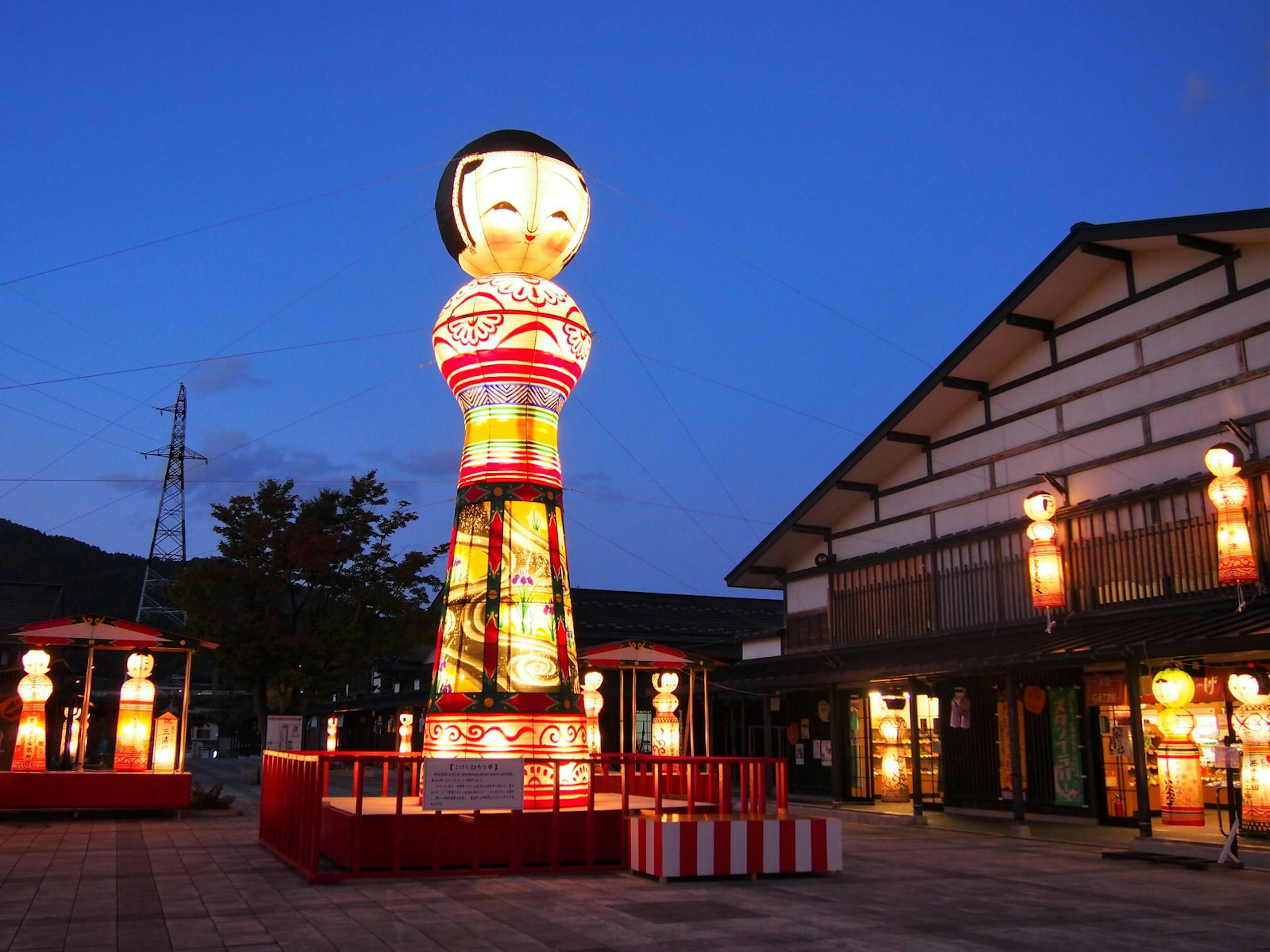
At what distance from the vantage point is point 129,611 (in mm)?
77375

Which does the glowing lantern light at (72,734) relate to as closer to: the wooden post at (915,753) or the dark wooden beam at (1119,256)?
the wooden post at (915,753)

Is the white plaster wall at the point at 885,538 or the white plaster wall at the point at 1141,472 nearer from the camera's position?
the white plaster wall at the point at 1141,472

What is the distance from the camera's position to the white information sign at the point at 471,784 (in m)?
9.53

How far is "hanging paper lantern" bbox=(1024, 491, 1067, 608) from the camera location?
53.2 ft

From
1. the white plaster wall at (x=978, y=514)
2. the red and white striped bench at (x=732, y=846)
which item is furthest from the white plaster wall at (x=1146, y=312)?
the red and white striped bench at (x=732, y=846)

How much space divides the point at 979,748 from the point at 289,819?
12.6 metres

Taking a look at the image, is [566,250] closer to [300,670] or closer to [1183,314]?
[1183,314]

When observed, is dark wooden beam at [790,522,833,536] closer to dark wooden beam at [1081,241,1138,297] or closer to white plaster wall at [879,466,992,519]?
white plaster wall at [879,466,992,519]

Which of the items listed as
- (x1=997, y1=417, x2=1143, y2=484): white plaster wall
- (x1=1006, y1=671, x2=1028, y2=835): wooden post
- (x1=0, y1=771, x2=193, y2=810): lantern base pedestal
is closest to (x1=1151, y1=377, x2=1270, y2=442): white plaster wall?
(x1=997, y1=417, x2=1143, y2=484): white plaster wall

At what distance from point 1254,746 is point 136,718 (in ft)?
56.0

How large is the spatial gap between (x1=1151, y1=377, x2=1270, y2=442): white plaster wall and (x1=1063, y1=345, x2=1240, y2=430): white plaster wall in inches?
8.9

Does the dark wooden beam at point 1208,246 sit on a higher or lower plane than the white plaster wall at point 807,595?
higher

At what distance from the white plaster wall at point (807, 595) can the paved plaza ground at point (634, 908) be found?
434 inches

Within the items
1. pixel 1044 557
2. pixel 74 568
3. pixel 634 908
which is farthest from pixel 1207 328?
pixel 74 568
